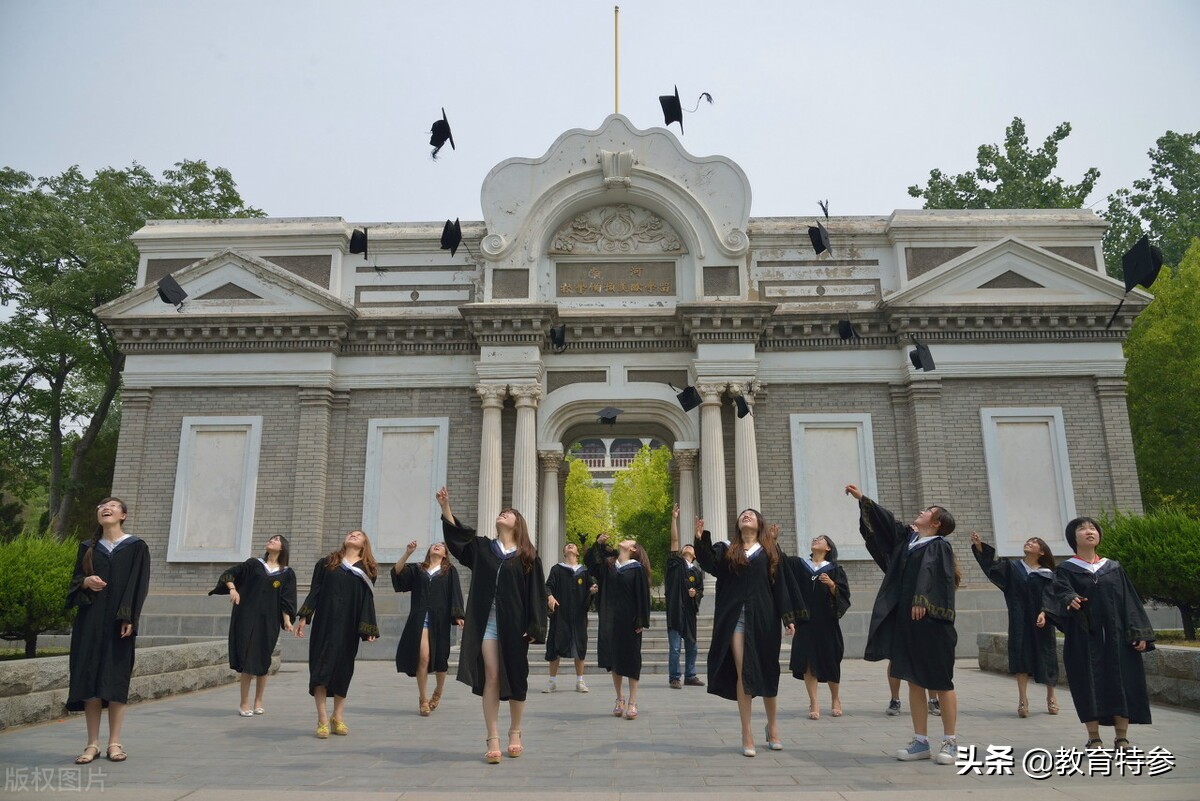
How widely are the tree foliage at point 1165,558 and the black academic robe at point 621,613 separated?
25.4ft

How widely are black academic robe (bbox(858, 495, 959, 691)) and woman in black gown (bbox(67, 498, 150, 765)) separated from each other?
251 inches

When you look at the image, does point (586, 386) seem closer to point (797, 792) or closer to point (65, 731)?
point (65, 731)

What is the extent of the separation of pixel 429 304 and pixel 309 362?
322 centimetres

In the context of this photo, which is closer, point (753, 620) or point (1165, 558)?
point (753, 620)

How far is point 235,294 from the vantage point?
68.3ft

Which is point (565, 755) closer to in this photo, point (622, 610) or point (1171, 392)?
point (622, 610)

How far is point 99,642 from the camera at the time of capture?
23.2 ft

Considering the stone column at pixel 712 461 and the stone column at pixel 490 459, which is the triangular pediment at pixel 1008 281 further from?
the stone column at pixel 490 459

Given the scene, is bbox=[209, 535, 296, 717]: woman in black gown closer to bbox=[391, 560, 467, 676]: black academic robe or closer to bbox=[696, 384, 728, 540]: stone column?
bbox=[391, 560, 467, 676]: black academic robe

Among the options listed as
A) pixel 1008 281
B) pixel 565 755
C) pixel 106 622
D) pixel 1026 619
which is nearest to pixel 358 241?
pixel 106 622

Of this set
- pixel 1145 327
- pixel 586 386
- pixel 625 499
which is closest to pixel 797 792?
pixel 586 386

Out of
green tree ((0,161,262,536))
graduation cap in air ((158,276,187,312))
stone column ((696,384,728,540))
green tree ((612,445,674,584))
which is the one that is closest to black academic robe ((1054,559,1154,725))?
stone column ((696,384,728,540))

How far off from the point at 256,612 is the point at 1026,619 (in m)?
9.16

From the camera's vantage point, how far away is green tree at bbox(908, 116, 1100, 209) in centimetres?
3231
